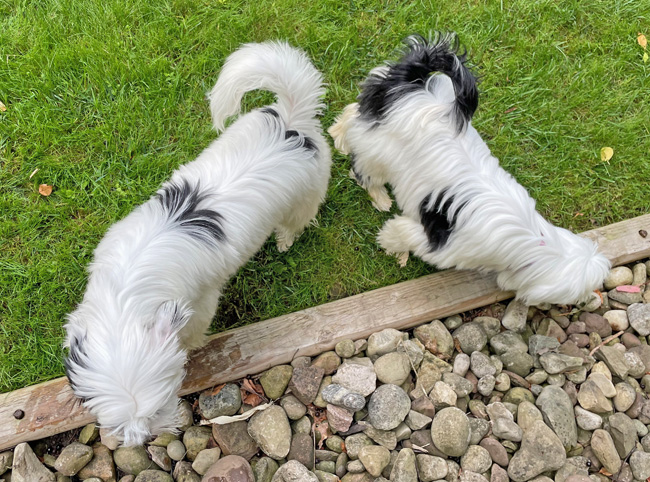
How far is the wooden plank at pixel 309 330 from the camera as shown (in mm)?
2402

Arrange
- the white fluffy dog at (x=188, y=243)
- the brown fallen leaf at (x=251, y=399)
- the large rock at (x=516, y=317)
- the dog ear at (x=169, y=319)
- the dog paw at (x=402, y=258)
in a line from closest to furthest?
the white fluffy dog at (x=188, y=243)
the dog ear at (x=169, y=319)
the brown fallen leaf at (x=251, y=399)
the large rock at (x=516, y=317)
the dog paw at (x=402, y=258)

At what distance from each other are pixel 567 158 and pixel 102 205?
12.0 ft

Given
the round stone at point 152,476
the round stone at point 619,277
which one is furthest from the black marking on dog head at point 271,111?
the round stone at point 619,277

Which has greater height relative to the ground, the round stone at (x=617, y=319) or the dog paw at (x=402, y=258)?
the dog paw at (x=402, y=258)

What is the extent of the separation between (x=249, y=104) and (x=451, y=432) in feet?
9.02

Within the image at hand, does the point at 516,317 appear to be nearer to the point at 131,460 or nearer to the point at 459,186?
the point at 459,186

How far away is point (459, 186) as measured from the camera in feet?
7.82

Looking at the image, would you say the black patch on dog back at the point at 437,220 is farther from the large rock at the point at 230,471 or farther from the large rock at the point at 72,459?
the large rock at the point at 72,459

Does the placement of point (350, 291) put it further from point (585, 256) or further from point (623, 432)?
point (623, 432)

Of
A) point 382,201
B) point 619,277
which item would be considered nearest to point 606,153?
point 619,277

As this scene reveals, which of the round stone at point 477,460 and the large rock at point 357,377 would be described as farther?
the large rock at point 357,377

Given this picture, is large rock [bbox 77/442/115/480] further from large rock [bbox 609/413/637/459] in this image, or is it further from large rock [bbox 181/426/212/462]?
large rock [bbox 609/413/637/459]

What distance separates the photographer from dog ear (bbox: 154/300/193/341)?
69.7 inches

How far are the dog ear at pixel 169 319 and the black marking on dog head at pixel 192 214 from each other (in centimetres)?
34
